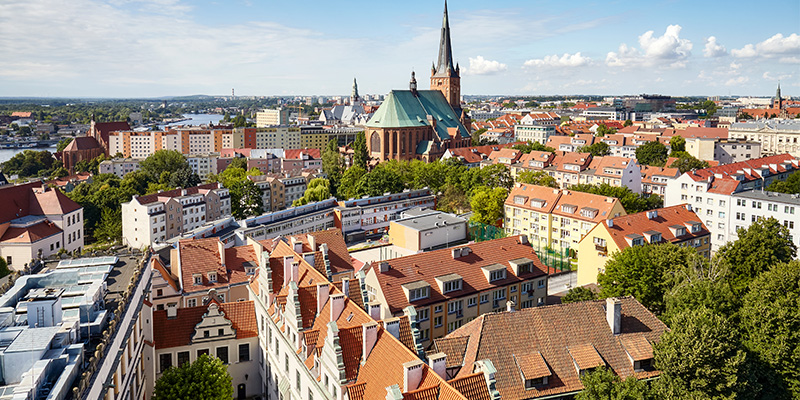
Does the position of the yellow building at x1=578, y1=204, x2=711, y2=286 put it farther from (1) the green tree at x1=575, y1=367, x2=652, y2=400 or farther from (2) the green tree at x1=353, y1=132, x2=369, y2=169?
(2) the green tree at x1=353, y1=132, x2=369, y2=169

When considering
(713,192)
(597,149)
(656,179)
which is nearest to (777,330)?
(713,192)

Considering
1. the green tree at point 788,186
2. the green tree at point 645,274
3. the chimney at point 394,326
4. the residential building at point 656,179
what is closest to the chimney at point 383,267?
the chimney at point 394,326

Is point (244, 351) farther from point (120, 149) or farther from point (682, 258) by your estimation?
point (120, 149)

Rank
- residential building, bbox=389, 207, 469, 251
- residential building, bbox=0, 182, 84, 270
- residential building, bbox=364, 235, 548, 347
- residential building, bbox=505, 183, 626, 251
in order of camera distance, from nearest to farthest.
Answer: residential building, bbox=364, 235, 548, 347 < residential building, bbox=0, 182, 84, 270 < residential building, bbox=389, 207, 469, 251 < residential building, bbox=505, 183, 626, 251

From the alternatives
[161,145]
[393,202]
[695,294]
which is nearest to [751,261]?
[695,294]

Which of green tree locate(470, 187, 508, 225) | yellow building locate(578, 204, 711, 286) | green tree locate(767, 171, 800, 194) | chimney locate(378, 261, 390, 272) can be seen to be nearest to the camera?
chimney locate(378, 261, 390, 272)

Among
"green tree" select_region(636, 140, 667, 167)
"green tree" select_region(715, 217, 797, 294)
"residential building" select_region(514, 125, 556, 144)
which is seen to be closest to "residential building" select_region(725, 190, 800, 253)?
"green tree" select_region(715, 217, 797, 294)
